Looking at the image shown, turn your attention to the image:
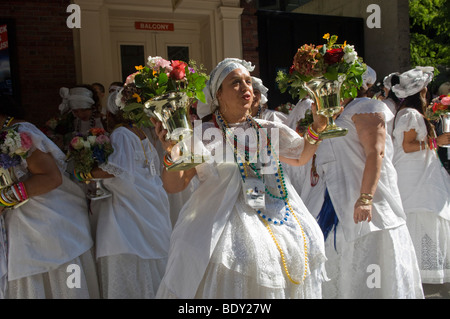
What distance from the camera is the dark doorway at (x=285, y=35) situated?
29.7 feet

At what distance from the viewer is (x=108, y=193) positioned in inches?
152

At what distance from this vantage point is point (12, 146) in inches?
120

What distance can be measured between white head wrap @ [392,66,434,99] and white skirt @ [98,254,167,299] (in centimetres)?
324

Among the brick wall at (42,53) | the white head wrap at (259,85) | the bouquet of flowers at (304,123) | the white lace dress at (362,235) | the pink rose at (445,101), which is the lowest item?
the white lace dress at (362,235)

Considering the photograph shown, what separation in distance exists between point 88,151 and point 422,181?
11.7 feet

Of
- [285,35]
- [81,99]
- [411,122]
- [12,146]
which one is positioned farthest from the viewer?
[285,35]

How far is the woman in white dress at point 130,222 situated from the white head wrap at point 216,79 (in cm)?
122

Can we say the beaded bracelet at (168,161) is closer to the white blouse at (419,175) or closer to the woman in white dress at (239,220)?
the woman in white dress at (239,220)

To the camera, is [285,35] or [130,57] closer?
[130,57]

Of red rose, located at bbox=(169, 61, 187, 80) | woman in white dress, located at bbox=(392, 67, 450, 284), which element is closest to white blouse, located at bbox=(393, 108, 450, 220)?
woman in white dress, located at bbox=(392, 67, 450, 284)

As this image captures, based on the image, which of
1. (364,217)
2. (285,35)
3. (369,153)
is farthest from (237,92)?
(285,35)

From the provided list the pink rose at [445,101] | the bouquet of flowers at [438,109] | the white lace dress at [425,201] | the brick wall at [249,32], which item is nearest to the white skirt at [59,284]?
the white lace dress at [425,201]

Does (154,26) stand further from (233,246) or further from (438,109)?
(233,246)
